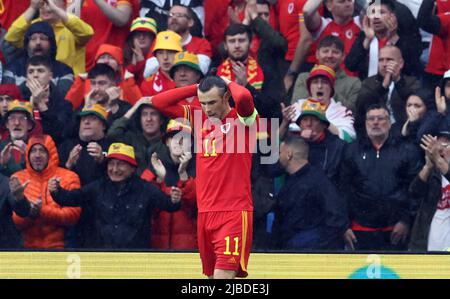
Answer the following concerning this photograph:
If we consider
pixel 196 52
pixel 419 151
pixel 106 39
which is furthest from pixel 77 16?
pixel 419 151

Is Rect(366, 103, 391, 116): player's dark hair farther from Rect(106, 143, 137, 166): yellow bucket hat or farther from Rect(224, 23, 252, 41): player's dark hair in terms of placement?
Rect(106, 143, 137, 166): yellow bucket hat

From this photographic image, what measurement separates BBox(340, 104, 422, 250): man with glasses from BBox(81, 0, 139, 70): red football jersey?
8.83 feet

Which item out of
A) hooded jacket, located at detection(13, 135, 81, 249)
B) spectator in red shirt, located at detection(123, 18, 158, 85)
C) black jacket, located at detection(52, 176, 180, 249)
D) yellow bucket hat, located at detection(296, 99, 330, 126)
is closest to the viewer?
black jacket, located at detection(52, 176, 180, 249)

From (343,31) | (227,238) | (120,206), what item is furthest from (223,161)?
(343,31)

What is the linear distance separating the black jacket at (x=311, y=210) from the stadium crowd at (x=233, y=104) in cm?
1

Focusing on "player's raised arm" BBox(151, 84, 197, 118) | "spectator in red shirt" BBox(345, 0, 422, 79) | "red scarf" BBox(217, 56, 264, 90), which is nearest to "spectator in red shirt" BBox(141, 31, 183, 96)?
"red scarf" BBox(217, 56, 264, 90)

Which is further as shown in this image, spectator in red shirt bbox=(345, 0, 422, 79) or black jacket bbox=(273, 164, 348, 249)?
spectator in red shirt bbox=(345, 0, 422, 79)

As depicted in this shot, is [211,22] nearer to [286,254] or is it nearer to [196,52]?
[196,52]

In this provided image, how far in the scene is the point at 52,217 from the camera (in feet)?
38.9

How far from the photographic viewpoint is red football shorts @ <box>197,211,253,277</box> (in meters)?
9.38

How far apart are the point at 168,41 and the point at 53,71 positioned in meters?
1.19

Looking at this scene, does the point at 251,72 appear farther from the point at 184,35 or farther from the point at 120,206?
the point at 120,206

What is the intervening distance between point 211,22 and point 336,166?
2.08m
